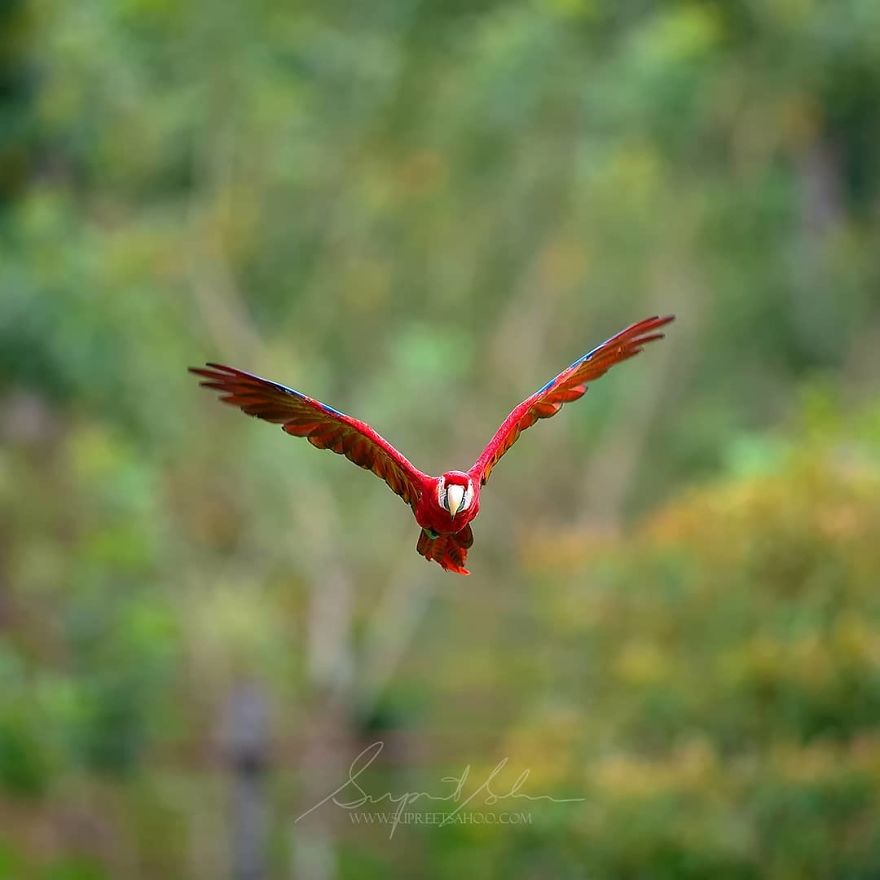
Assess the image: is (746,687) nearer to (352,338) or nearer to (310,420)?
(310,420)

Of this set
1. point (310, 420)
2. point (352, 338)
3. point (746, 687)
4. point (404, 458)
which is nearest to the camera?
point (404, 458)

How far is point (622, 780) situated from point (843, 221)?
10761 millimetres

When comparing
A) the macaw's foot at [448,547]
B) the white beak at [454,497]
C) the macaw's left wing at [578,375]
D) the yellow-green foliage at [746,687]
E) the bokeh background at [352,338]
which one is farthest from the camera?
the bokeh background at [352,338]

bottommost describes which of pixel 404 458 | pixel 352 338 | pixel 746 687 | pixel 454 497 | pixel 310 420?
pixel 454 497

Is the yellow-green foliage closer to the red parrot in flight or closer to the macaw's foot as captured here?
the red parrot in flight

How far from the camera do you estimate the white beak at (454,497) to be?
2.99 m

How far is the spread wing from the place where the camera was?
3.21 m

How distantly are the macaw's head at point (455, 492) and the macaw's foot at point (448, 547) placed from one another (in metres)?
0.13

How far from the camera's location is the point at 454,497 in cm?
300

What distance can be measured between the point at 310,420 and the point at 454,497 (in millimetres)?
418

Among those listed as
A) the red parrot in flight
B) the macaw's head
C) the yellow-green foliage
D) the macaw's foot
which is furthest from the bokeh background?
the macaw's head

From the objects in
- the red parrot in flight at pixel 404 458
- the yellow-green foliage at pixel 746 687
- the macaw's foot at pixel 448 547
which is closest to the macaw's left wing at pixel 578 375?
the red parrot in flight at pixel 404 458

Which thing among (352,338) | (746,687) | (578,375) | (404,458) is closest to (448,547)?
(404,458)

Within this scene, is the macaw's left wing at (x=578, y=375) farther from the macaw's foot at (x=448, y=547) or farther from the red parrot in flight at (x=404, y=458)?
the macaw's foot at (x=448, y=547)
